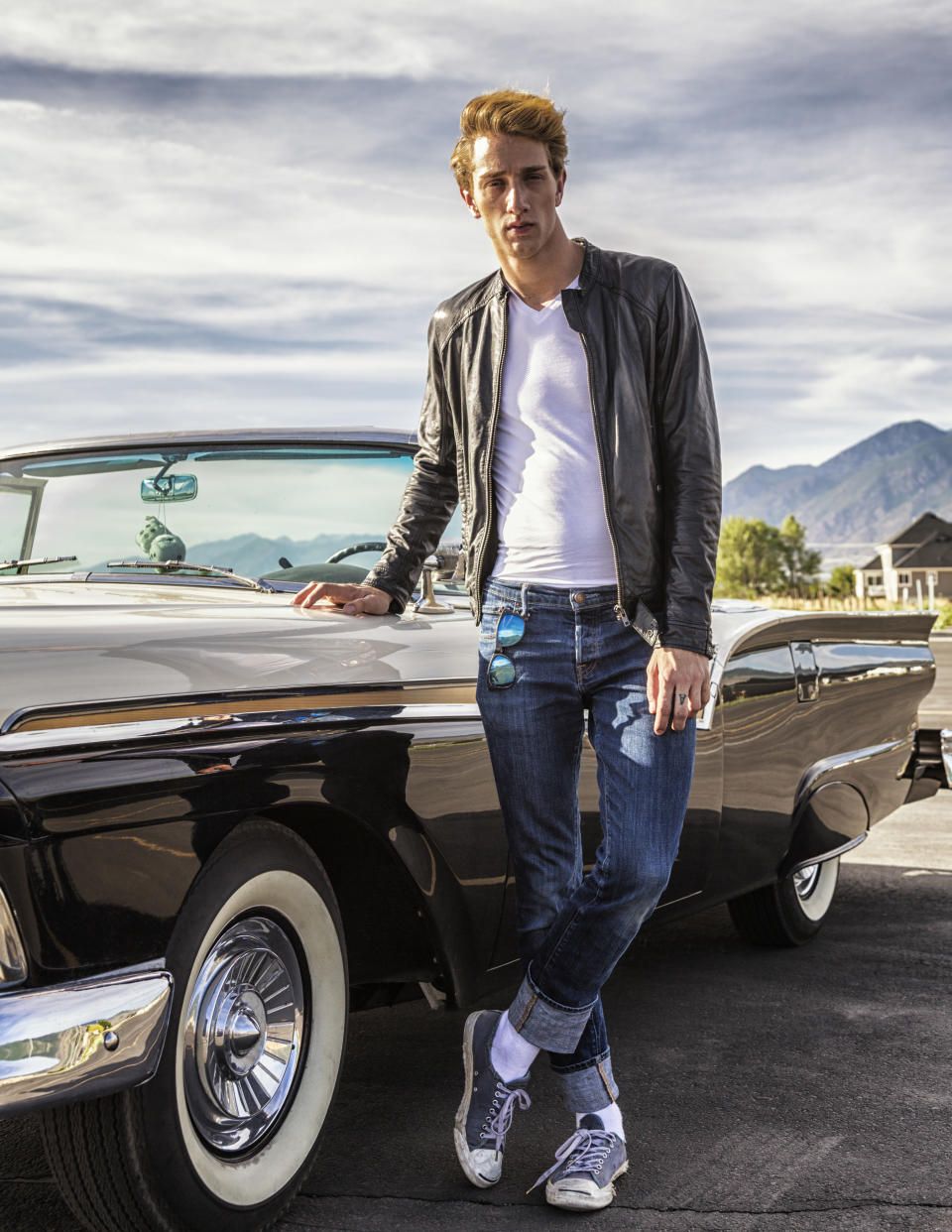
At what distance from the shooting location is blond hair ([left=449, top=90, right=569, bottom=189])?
2.65m

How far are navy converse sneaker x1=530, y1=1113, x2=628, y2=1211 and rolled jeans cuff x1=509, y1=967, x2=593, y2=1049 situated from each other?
0.18 meters

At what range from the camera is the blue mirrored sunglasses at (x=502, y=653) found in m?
2.66

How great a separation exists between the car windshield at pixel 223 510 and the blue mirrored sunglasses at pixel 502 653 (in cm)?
97

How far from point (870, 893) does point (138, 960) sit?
4078mm

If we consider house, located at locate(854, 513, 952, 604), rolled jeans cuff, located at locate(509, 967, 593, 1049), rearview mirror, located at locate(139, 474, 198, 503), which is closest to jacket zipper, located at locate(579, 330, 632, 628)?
rolled jeans cuff, located at locate(509, 967, 593, 1049)

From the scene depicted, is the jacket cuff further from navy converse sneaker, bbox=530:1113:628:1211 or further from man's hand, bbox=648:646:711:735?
navy converse sneaker, bbox=530:1113:628:1211

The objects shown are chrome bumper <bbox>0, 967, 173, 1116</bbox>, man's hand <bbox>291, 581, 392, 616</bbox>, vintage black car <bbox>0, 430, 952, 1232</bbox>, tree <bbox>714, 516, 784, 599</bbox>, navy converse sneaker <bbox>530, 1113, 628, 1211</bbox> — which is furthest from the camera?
tree <bbox>714, 516, 784, 599</bbox>

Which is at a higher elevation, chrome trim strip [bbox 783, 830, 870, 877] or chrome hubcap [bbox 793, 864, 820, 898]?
chrome trim strip [bbox 783, 830, 870, 877]

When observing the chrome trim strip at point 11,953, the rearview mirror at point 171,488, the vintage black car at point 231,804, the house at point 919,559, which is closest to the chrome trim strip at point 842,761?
the vintage black car at point 231,804

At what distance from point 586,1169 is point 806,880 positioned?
93.0 inches

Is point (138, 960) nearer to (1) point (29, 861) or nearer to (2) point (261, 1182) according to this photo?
(1) point (29, 861)

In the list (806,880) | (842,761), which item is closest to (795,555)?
(806,880)

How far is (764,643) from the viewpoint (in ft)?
13.2

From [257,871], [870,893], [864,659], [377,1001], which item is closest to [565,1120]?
[377,1001]
